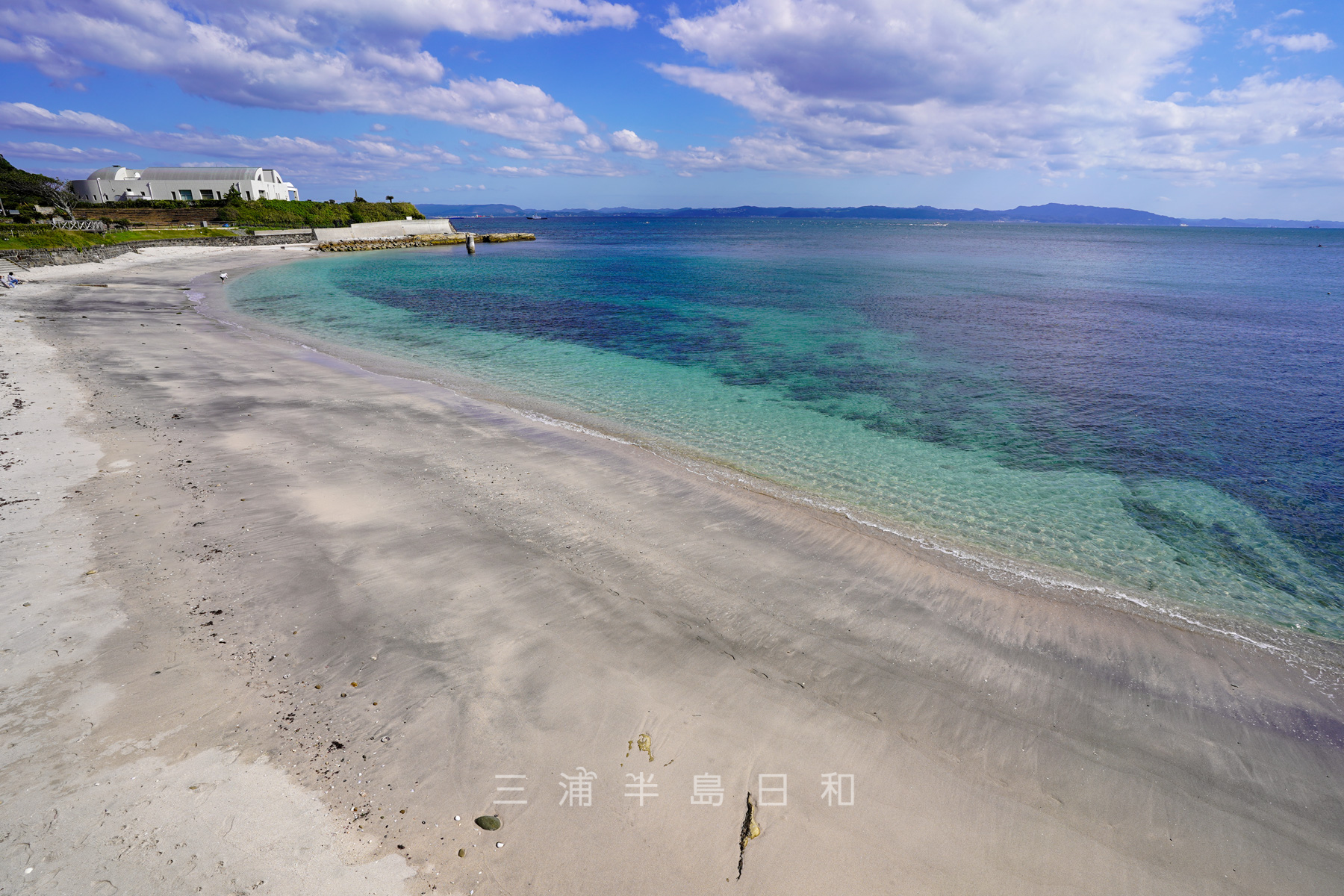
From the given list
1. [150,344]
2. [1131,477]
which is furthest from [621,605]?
[150,344]

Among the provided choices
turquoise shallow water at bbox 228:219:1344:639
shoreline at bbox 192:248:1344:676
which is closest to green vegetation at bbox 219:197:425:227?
turquoise shallow water at bbox 228:219:1344:639

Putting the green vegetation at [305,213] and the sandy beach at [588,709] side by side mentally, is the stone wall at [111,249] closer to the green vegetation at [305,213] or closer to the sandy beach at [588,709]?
the green vegetation at [305,213]

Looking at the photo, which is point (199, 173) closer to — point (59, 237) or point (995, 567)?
point (59, 237)

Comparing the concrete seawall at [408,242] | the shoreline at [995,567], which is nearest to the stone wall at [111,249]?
the concrete seawall at [408,242]

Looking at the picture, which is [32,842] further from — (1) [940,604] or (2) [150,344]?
(2) [150,344]

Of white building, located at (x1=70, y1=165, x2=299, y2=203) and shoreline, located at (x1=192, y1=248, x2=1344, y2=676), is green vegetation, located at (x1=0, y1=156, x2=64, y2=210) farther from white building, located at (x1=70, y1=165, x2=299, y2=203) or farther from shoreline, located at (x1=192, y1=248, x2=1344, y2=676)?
shoreline, located at (x1=192, y1=248, x2=1344, y2=676)

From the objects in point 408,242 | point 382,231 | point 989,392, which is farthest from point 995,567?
point 382,231
